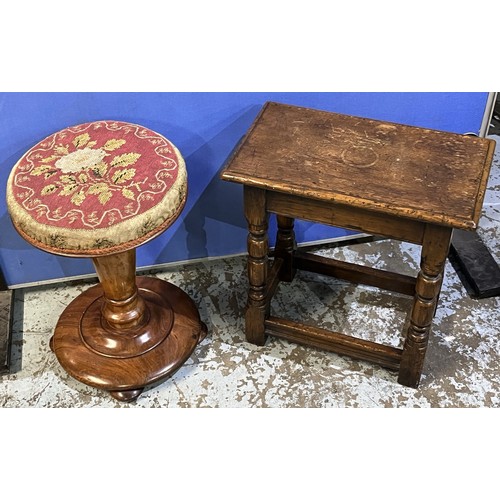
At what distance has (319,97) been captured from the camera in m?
2.26

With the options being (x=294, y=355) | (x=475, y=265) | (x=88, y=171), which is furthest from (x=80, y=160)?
(x=475, y=265)

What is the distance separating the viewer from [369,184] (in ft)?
5.99

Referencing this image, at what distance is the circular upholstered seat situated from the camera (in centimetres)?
179

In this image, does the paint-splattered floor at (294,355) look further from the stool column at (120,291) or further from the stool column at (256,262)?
the stool column at (120,291)

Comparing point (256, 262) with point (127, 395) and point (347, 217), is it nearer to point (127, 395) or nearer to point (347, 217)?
point (347, 217)

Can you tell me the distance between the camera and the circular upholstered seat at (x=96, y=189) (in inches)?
70.4

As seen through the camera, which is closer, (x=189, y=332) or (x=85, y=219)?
(x=85, y=219)

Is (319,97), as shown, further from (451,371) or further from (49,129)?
(451,371)

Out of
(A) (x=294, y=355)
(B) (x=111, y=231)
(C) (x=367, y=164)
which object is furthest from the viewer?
(A) (x=294, y=355)

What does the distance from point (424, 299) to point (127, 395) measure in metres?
1.02

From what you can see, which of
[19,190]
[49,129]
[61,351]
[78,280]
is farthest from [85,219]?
[78,280]

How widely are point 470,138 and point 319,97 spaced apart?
54 centimetres

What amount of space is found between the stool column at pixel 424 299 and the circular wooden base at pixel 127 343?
730mm

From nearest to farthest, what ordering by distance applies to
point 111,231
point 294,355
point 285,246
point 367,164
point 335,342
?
point 111,231, point 367,164, point 335,342, point 294,355, point 285,246
